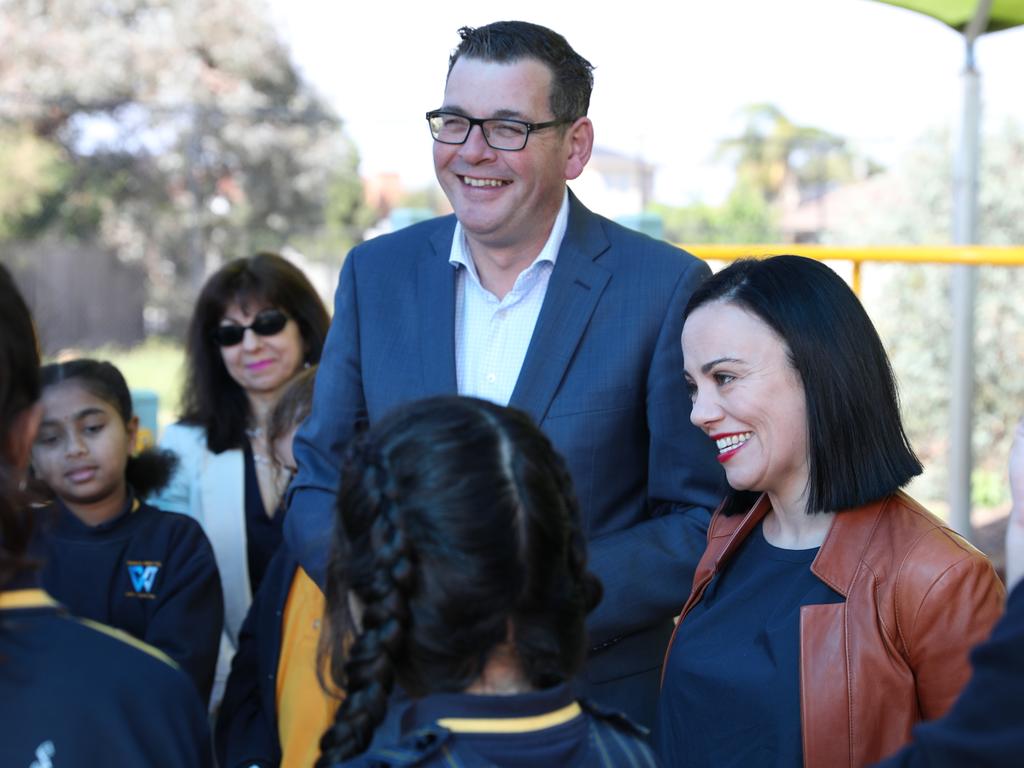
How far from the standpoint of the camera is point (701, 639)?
2.21 meters

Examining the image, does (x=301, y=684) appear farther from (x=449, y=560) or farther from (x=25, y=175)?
(x=25, y=175)

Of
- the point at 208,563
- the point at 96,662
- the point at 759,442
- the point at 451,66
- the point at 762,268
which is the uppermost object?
the point at 451,66

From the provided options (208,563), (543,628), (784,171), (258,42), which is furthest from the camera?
(258,42)

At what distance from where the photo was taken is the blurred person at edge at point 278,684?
265 cm

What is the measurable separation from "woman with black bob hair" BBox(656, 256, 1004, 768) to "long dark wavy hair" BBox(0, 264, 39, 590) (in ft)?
4.06

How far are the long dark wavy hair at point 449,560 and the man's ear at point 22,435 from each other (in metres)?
0.39

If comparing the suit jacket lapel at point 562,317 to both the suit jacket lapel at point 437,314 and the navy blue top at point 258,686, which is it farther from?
the navy blue top at point 258,686

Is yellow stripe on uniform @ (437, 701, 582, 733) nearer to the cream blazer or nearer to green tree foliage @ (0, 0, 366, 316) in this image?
the cream blazer

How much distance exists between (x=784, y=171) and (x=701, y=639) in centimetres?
1586

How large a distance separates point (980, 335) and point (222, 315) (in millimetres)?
6214

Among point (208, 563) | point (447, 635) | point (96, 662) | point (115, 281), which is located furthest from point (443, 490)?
point (115, 281)

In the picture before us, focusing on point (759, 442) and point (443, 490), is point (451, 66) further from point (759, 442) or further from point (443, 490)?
point (443, 490)

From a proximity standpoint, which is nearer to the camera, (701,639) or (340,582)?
(340,582)

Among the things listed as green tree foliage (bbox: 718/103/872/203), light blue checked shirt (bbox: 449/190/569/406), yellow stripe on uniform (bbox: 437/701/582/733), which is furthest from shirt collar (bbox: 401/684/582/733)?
green tree foliage (bbox: 718/103/872/203)
